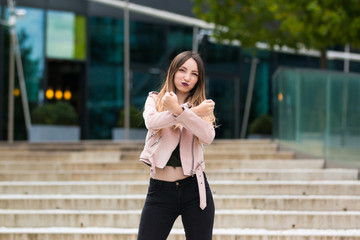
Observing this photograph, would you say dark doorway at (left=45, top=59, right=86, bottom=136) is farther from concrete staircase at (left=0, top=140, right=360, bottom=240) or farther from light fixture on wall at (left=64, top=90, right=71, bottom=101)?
concrete staircase at (left=0, top=140, right=360, bottom=240)

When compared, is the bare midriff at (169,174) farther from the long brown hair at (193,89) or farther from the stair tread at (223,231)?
the stair tread at (223,231)

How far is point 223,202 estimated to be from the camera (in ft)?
22.2

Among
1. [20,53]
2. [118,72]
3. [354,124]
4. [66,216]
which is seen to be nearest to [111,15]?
[118,72]

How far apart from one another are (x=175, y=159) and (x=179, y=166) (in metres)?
0.05

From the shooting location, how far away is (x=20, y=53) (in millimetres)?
19031

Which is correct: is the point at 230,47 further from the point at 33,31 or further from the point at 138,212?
the point at 138,212

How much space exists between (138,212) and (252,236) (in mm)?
1358

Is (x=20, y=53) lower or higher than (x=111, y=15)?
lower

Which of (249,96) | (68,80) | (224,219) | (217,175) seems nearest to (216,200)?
(224,219)

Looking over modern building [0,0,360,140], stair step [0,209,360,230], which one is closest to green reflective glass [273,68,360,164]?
stair step [0,209,360,230]

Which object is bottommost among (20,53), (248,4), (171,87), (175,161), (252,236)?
(252,236)

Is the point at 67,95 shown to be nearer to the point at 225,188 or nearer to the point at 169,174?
the point at 225,188

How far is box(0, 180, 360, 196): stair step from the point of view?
7.16 m

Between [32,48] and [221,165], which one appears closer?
[221,165]
